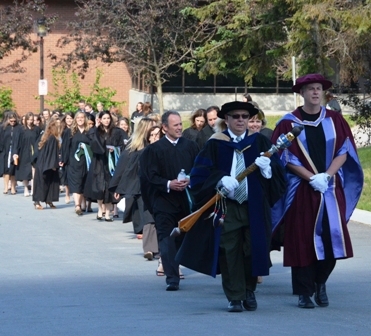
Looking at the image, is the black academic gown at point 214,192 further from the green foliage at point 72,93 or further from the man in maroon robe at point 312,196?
the green foliage at point 72,93

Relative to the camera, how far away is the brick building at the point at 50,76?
45500 mm

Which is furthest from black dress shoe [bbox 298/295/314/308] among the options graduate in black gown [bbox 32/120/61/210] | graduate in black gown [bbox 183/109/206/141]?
graduate in black gown [bbox 32/120/61/210]

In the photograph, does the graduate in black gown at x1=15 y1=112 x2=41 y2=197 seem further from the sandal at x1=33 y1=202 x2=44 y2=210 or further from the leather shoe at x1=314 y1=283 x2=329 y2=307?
the leather shoe at x1=314 y1=283 x2=329 y2=307

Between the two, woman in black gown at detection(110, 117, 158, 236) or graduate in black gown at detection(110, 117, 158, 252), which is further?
woman in black gown at detection(110, 117, 158, 236)

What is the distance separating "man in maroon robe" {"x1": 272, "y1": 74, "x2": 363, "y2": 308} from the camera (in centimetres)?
855

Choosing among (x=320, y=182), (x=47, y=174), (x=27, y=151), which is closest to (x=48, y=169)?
(x=47, y=174)

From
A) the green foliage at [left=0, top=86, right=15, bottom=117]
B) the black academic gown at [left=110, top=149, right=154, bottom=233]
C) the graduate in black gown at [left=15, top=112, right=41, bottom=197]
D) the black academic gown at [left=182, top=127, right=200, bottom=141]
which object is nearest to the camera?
the black academic gown at [left=110, top=149, right=154, bottom=233]

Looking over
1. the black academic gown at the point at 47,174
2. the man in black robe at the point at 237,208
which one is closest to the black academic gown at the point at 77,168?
the black academic gown at the point at 47,174

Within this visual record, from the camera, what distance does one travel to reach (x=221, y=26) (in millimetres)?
34281

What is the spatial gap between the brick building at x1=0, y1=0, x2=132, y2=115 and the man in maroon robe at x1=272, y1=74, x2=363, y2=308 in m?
36.9

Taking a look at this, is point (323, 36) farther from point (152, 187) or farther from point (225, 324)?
point (225, 324)

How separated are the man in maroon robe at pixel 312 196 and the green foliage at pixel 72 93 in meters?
35.5

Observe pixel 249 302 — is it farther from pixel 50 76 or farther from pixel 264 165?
pixel 50 76

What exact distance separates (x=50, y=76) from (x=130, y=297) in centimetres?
3724
